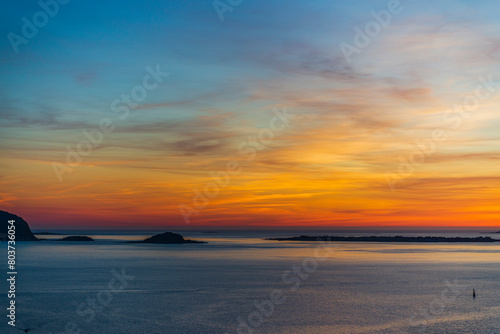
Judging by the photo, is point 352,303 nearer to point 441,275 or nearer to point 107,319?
point 107,319

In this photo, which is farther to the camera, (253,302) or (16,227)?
(16,227)

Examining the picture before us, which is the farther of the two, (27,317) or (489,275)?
(489,275)

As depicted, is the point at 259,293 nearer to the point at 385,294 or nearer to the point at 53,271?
the point at 385,294

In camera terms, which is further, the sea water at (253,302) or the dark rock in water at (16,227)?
the dark rock in water at (16,227)

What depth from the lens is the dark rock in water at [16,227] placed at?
166125 mm

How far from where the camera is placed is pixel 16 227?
173500mm

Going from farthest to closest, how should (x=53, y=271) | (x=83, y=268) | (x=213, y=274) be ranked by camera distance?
(x=83, y=268) → (x=53, y=271) → (x=213, y=274)

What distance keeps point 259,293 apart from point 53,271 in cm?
3306

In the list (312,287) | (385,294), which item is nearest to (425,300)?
(385,294)

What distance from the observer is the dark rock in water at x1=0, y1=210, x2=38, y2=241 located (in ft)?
545

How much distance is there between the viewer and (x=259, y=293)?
44.5 meters

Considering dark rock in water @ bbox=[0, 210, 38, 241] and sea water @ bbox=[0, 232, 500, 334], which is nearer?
sea water @ bbox=[0, 232, 500, 334]

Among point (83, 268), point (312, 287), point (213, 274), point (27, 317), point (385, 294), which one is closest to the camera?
point (27, 317)

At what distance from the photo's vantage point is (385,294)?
44.5 meters
